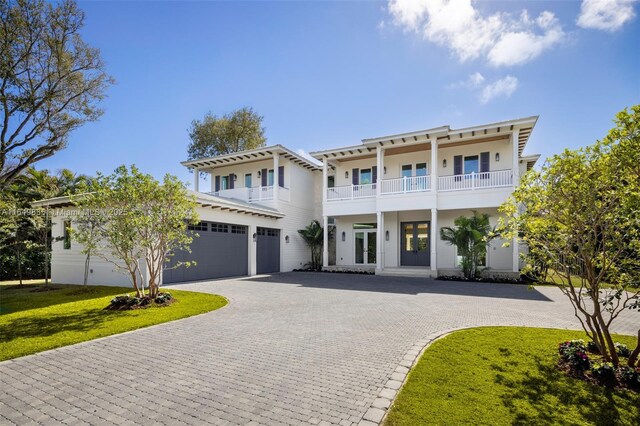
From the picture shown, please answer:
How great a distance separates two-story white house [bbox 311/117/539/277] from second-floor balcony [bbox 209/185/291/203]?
9.04 ft

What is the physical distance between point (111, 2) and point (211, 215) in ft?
28.5

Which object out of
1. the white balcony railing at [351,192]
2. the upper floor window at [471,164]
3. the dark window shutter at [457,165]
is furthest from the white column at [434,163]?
the white balcony railing at [351,192]

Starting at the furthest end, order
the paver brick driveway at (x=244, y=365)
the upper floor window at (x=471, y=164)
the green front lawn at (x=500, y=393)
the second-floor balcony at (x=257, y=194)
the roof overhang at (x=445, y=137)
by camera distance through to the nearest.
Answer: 1. the second-floor balcony at (x=257, y=194)
2. the upper floor window at (x=471, y=164)
3. the roof overhang at (x=445, y=137)
4. the paver brick driveway at (x=244, y=365)
5. the green front lawn at (x=500, y=393)

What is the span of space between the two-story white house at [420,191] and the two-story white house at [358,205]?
55mm

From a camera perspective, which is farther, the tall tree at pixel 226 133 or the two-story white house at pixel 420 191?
the tall tree at pixel 226 133

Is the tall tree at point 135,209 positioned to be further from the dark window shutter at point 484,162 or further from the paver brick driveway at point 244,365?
the dark window shutter at point 484,162

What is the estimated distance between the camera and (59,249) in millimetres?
15578

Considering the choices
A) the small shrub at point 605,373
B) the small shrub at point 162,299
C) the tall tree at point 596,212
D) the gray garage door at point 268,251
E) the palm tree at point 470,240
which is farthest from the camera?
the gray garage door at point 268,251

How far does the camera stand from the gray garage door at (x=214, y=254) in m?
14.3

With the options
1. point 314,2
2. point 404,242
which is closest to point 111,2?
point 314,2

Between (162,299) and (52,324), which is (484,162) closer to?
(162,299)

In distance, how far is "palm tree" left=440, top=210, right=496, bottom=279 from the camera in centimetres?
1493

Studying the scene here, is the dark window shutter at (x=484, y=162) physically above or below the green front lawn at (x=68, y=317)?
above

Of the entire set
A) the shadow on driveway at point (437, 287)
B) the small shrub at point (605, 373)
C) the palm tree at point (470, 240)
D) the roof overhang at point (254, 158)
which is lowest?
the shadow on driveway at point (437, 287)
